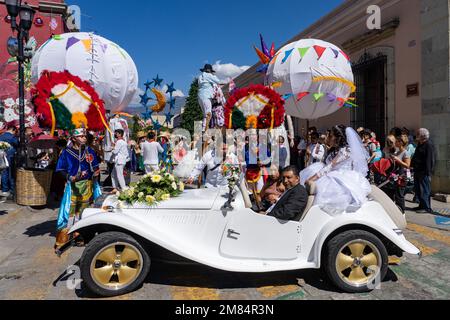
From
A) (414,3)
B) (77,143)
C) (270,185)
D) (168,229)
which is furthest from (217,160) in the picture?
(414,3)

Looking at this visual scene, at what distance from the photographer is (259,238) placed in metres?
3.30

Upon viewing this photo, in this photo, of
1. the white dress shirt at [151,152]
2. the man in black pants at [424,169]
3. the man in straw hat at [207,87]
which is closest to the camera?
the man in black pants at [424,169]

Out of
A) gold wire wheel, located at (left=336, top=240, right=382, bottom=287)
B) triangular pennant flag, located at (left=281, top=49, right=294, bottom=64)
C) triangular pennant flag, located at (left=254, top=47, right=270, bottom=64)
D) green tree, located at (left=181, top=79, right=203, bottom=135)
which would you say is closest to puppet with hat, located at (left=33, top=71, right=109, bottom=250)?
gold wire wheel, located at (left=336, top=240, right=382, bottom=287)

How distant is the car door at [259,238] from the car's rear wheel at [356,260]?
0.35m

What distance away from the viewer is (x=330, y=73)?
6.09 meters

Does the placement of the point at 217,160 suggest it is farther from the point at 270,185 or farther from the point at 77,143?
the point at 77,143

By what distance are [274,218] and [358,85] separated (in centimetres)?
930

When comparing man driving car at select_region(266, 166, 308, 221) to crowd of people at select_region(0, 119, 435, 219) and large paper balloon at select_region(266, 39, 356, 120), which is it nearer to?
crowd of people at select_region(0, 119, 435, 219)

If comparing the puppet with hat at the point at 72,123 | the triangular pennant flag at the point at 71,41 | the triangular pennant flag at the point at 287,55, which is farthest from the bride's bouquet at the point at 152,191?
the triangular pennant flag at the point at 287,55

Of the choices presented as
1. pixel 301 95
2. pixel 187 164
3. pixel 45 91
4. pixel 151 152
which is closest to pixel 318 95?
pixel 301 95

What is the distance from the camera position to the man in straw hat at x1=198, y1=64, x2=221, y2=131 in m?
8.53

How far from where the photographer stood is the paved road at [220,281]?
10.8ft

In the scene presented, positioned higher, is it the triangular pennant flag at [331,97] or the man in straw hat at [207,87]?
the man in straw hat at [207,87]

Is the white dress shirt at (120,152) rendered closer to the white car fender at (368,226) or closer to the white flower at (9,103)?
the white car fender at (368,226)
